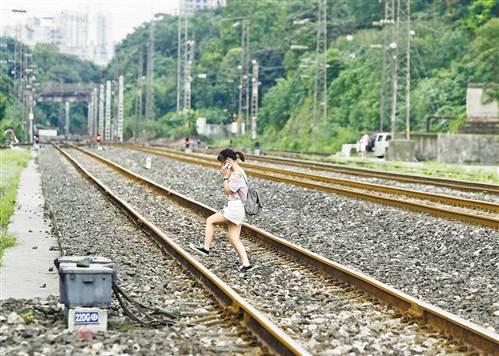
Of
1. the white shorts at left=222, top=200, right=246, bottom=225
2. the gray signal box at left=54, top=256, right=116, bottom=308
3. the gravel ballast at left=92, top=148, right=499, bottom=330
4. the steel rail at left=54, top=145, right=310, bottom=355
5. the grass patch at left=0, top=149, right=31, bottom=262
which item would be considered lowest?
the grass patch at left=0, top=149, right=31, bottom=262

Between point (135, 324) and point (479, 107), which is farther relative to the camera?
point (479, 107)

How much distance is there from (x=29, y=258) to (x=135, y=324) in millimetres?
5340

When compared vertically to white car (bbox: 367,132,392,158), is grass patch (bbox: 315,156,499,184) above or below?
below

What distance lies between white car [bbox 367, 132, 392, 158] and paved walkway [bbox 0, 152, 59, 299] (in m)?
38.2

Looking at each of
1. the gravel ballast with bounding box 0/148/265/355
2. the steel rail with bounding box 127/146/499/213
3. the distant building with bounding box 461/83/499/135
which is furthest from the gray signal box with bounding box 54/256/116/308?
the distant building with bounding box 461/83/499/135

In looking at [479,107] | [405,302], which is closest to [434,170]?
[479,107]

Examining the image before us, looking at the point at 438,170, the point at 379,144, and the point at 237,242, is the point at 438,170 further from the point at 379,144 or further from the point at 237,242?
the point at 237,242

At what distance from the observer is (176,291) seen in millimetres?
12312

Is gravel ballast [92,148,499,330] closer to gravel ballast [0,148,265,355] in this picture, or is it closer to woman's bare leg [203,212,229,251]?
woman's bare leg [203,212,229,251]

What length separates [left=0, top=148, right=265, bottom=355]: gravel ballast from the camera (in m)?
8.92

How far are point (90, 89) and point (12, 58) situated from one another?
23269 millimetres

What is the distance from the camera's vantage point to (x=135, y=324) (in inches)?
397

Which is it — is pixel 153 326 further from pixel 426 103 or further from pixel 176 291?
pixel 426 103

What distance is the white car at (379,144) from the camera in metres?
61.4
